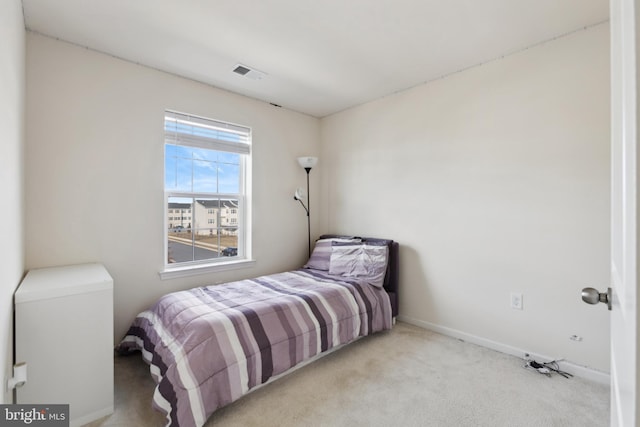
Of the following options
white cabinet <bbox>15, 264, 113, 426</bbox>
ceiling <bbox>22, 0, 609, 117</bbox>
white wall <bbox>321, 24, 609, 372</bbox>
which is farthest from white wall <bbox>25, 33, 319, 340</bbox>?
white wall <bbox>321, 24, 609, 372</bbox>

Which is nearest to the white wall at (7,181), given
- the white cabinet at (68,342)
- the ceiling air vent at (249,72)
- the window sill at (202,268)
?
the white cabinet at (68,342)

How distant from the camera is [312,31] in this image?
2.11 meters

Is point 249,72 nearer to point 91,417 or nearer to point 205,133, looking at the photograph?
point 205,133

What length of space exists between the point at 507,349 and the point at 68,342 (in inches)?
121

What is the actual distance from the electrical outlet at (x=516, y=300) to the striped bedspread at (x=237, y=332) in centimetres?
103

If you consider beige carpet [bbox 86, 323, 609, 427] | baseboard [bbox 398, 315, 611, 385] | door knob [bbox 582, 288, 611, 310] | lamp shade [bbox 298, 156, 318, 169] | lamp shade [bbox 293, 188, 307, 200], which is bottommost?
beige carpet [bbox 86, 323, 609, 427]

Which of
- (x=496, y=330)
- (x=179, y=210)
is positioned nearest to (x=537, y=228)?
(x=496, y=330)

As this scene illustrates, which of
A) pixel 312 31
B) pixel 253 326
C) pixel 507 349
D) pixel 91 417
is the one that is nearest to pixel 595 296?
pixel 253 326

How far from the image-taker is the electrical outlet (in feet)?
7.84

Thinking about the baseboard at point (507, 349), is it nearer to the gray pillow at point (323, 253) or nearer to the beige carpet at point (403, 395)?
the beige carpet at point (403, 395)

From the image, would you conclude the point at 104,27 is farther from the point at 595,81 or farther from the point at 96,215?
the point at 595,81

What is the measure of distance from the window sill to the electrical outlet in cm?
249

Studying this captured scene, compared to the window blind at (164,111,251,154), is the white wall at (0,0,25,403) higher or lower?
lower

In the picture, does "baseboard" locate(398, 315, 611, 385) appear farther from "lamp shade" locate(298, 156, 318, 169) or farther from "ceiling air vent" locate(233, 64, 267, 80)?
"ceiling air vent" locate(233, 64, 267, 80)
